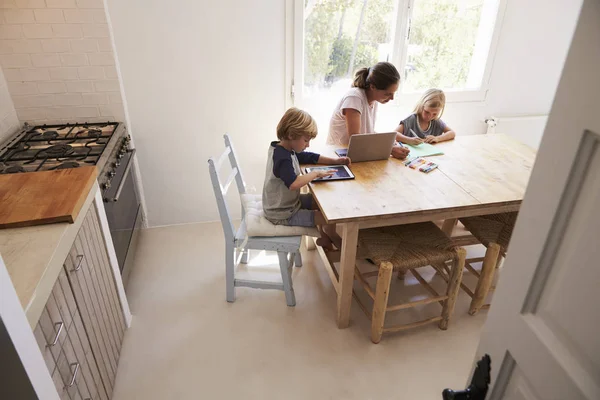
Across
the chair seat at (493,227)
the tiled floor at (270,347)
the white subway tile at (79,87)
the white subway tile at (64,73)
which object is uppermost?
the white subway tile at (64,73)

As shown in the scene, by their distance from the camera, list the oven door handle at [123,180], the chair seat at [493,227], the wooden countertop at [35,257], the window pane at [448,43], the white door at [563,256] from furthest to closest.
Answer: the window pane at [448,43] → the chair seat at [493,227] → the oven door handle at [123,180] → the wooden countertop at [35,257] → the white door at [563,256]

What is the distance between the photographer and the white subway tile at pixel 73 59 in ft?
8.51

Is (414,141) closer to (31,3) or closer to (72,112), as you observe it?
(72,112)

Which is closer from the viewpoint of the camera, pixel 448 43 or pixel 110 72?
pixel 110 72

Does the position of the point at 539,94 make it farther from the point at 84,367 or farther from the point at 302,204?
the point at 84,367


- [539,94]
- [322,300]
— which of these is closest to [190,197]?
[322,300]

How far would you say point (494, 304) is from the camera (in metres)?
0.99

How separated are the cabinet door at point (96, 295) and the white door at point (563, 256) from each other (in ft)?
4.83

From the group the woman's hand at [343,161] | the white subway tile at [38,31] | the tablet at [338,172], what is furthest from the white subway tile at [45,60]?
the woman's hand at [343,161]

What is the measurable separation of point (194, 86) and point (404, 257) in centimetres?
184

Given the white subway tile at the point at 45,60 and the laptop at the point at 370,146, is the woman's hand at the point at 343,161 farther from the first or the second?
the white subway tile at the point at 45,60

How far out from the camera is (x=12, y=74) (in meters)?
2.56

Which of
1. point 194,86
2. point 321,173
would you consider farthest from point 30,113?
point 321,173

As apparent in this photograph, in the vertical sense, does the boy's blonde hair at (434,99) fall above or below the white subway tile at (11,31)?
below
